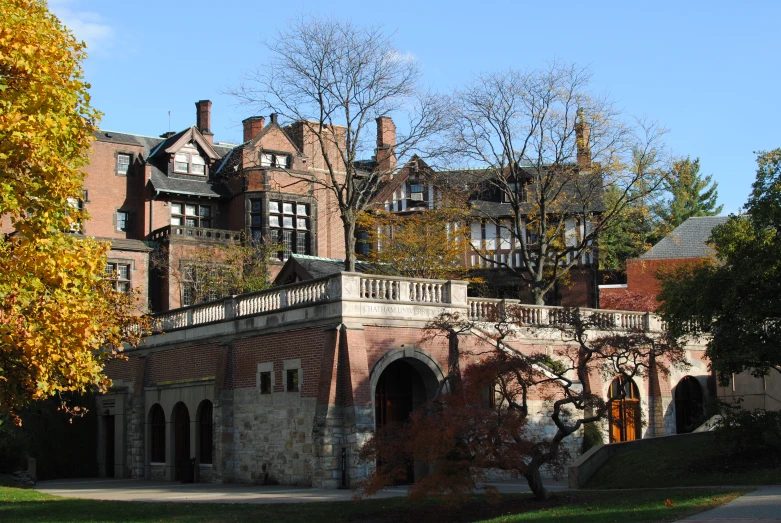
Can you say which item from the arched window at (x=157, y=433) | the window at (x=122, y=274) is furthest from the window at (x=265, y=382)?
the window at (x=122, y=274)

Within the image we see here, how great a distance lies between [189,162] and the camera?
171 feet

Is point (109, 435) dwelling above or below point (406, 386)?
below

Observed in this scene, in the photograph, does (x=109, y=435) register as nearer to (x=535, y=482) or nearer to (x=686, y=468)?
(x=535, y=482)

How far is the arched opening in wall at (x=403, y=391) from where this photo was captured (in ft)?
92.5

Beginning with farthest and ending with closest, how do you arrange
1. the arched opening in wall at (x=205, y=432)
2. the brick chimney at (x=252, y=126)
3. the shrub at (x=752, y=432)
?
the brick chimney at (x=252, y=126) → the arched opening in wall at (x=205, y=432) → the shrub at (x=752, y=432)

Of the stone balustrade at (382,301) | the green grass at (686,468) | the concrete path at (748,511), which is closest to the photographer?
the concrete path at (748,511)

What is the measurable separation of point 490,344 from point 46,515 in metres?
12.7

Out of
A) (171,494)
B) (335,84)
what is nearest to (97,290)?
(171,494)

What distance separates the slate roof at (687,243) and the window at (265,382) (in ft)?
88.5

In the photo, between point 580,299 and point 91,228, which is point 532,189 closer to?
point 580,299

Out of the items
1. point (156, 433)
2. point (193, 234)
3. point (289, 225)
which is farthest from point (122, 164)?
point (156, 433)

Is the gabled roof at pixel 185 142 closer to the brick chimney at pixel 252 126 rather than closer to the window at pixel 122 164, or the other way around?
the window at pixel 122 164

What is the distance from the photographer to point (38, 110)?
17500mm

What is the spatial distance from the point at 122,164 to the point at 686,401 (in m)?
31.5
